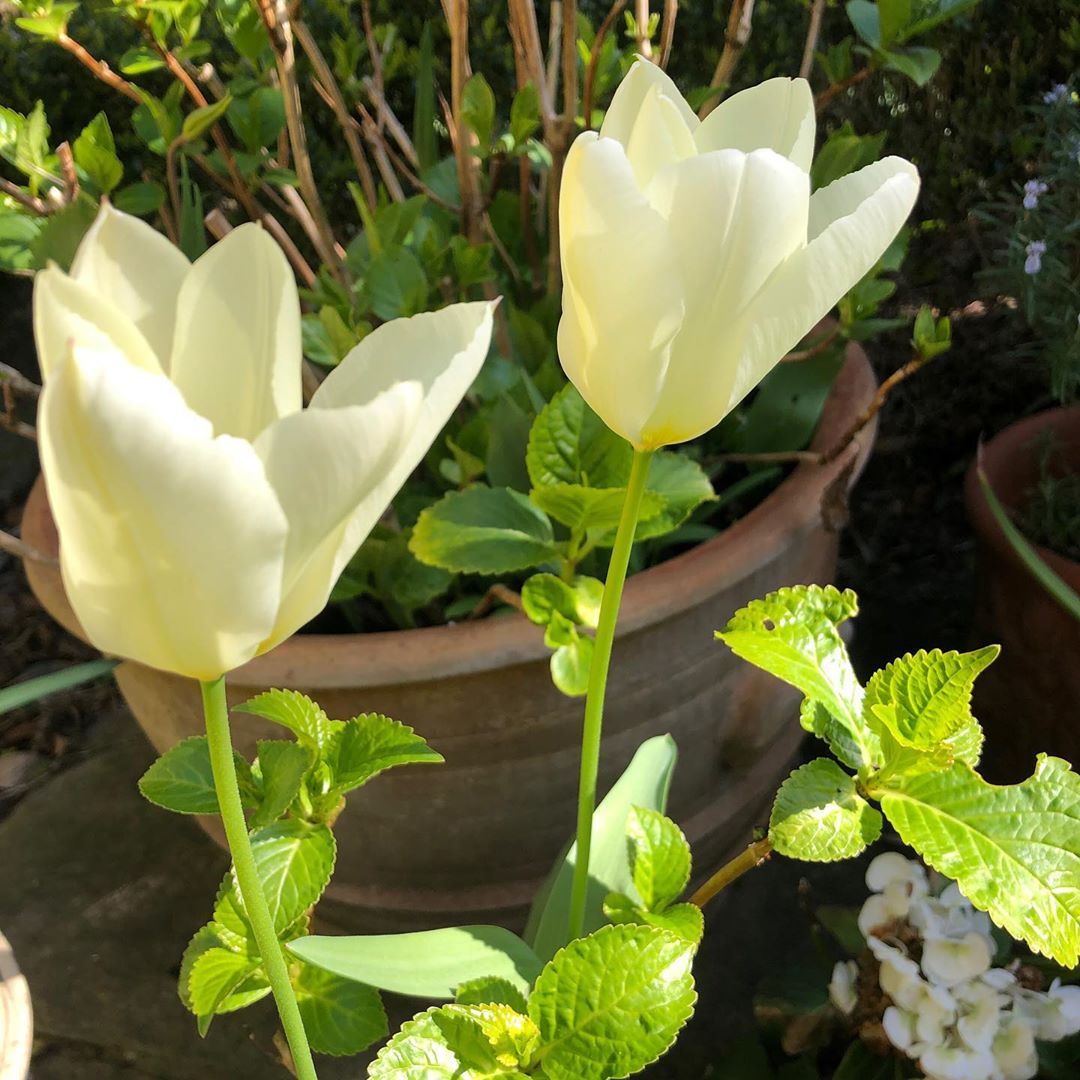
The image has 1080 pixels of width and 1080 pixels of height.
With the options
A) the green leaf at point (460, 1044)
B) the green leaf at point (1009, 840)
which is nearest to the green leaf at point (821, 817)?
the green leaf at point (1009, 840)

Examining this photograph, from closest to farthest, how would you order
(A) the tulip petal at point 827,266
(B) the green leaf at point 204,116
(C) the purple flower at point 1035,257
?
1. (A) the tulip petal at point 827,266
2. (B) the green leaf at point 204,116
3. (C) the purple flower at point 1035,257

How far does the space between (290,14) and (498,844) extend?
2.38 ft

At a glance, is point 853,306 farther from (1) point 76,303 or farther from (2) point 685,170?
(1) point 76,303

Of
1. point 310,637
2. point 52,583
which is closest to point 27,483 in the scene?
point 52,583

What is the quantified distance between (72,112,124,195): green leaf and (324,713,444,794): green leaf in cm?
58

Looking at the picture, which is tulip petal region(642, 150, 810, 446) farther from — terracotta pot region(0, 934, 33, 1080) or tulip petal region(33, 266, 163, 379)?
terracotta pot region(0, 934, 33, 1080)

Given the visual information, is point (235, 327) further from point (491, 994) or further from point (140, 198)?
point (140, 198)

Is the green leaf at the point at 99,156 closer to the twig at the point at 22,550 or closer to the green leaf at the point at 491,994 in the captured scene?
the twig at the point at 22,550

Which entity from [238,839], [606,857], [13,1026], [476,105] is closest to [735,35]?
[476,105]

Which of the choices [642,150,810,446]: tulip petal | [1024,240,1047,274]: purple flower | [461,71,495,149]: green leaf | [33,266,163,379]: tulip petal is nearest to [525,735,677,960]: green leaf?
[642,150,810,446]: tulip petal

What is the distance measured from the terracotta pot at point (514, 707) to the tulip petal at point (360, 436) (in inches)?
18.0

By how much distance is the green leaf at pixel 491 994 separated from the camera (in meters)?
0.51

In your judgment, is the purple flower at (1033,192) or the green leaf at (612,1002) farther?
the purple flower at (1033,192)

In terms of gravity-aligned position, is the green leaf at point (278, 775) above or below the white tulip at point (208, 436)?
below
